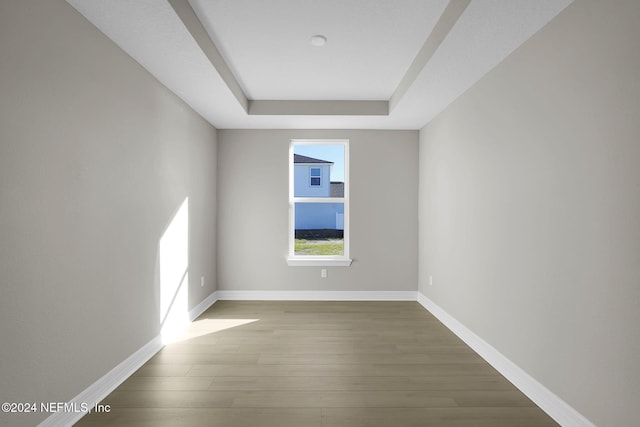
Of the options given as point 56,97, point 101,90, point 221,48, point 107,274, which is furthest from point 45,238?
point 221,48

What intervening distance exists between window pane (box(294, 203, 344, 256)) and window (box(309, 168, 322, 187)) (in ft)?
0.98

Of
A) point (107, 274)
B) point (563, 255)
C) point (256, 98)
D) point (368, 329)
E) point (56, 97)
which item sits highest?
point (256, 98)

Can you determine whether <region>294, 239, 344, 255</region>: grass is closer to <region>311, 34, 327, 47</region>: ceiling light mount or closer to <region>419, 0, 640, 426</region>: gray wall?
<region>419, 0, 640, 426</region>: gray wall

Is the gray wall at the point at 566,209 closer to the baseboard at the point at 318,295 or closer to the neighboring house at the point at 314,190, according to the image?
the baseboard at the point at 318,295

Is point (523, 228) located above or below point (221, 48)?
below

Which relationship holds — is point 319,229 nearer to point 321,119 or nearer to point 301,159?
point 301,159

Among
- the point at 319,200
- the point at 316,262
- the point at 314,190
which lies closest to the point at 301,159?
the point at 314,190

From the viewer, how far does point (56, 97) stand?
1839mm

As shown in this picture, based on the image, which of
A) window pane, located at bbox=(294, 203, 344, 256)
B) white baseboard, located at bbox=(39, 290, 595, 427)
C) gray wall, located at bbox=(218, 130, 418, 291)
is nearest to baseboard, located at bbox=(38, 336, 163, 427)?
white baseboard, located at bbox=(39, 290, 595, 427)

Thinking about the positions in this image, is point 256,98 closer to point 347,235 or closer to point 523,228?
point 347,235

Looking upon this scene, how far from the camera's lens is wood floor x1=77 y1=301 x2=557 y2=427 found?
2.04 m

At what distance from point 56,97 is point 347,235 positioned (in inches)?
144

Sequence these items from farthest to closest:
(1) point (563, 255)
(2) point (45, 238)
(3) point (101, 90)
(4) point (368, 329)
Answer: (4) point (368, 329), (3) point (101, 90), (1) point (563, 255), (2) point (45, 238)

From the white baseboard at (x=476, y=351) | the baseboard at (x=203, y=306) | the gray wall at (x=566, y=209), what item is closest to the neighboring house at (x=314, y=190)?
the baseboard at (x=203, y=306)
